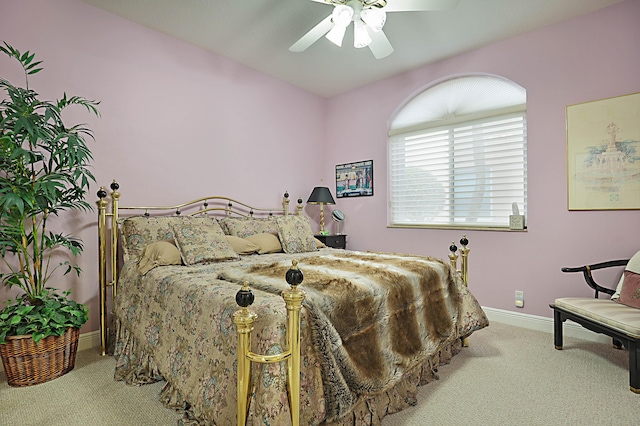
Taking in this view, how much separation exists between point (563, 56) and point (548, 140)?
75 centimetres

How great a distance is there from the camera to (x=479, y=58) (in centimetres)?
358

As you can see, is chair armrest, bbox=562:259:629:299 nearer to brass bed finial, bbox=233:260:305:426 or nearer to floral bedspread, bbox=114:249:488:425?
floral bedspread, bbox=114:249:488:425

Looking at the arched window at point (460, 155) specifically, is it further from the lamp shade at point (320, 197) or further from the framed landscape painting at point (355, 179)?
the lamp shade at point (320, 197)

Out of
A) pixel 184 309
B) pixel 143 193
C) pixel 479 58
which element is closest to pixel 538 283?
pixel 479 58

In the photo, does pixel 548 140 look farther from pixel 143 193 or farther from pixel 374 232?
pixel 143 193

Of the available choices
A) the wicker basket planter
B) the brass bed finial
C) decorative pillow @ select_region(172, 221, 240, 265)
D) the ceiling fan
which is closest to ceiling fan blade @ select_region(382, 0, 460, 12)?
the ceiling fan

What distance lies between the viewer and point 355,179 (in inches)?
185

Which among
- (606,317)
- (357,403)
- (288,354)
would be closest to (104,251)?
(288,354)

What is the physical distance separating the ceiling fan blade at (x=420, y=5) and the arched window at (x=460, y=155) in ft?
5.37

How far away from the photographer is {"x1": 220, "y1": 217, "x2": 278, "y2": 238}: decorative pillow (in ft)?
11.1

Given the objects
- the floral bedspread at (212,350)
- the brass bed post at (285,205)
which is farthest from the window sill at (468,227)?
the brass bed post at (285,205)

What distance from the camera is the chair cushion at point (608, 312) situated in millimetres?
2113

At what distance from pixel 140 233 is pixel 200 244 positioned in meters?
0.52

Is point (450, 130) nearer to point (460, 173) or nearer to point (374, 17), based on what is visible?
point (460, 173)
